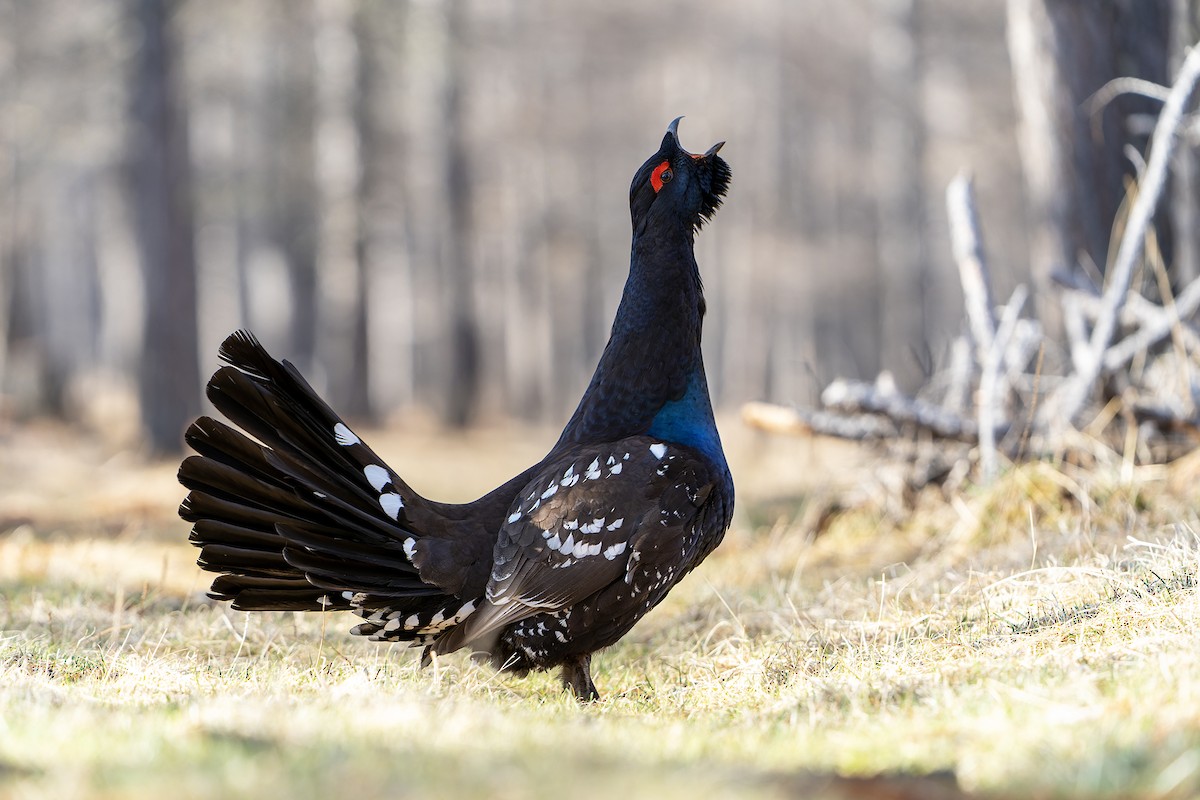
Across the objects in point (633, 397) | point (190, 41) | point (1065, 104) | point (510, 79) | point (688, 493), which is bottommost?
point (688, 493)

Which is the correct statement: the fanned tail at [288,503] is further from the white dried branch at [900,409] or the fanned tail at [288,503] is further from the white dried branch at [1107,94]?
the white dried branch at [1107,94]

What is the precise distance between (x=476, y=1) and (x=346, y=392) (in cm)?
964

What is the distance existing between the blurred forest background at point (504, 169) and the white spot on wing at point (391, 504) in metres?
3.95

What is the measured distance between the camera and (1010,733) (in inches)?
96.0

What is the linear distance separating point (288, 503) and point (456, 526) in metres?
0.65

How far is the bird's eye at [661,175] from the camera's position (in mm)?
4586

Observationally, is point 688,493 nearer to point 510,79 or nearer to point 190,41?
point 190,41

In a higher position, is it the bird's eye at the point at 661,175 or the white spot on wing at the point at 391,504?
the bird's eye at the point at 661,175

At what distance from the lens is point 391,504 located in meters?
4.02

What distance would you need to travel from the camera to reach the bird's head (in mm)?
4559

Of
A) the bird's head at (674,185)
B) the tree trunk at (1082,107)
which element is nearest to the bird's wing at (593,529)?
the bird's head at (674,185)

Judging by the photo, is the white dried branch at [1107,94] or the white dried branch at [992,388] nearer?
the white dried branch at [992,388]

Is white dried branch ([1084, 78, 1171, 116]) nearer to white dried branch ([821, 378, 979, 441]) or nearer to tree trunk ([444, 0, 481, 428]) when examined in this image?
white dried branch ([821, 378, 979, 441])

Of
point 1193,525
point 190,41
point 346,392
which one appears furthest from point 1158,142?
point 346,392
